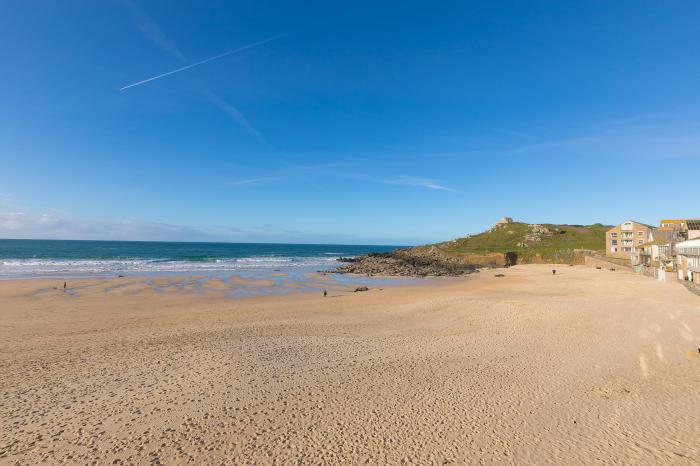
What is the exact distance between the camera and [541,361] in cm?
1273

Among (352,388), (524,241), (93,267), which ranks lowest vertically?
(352,388)

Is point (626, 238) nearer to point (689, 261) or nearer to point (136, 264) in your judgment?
point (689, 261)

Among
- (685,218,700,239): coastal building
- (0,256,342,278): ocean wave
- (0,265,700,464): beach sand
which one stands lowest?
(0,265,700,464): beach sand

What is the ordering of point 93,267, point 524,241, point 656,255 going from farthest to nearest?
1. point 524,241
2. point 93,267
3. point 656,255

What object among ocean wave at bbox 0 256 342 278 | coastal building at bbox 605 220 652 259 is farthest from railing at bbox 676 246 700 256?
ocean wave at bbox 0 256 342 278

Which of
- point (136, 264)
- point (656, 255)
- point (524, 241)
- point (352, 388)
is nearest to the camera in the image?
point (352, 388)

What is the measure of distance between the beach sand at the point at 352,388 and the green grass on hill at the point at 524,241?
203ft

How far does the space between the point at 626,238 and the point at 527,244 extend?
1125 inches

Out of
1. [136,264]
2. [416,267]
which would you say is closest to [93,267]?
[136,264]

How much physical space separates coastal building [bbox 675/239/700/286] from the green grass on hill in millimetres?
34896

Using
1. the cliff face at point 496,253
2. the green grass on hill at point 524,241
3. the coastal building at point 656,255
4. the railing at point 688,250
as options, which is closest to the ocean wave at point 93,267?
the cliff face at point 496,253

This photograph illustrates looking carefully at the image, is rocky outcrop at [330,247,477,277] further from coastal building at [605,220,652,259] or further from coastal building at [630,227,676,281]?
coastal building at [605,220,652,259]

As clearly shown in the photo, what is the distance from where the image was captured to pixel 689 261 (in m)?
33.4

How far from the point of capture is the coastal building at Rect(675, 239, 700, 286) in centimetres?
3134
